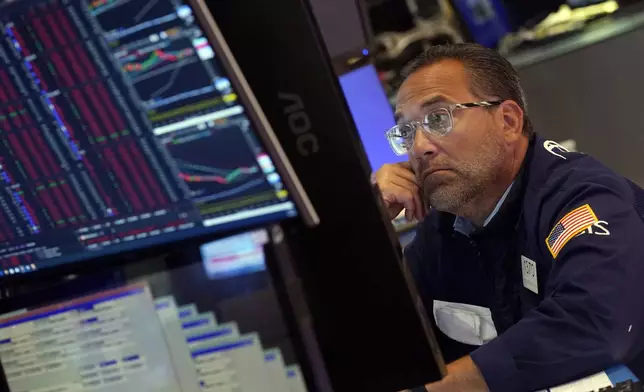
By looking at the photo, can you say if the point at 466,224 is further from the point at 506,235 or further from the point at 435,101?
the point at 435,101

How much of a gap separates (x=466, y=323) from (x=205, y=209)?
24.0 inches

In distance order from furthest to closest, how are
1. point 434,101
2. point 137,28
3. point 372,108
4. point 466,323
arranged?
1. point 372,108
2. point 434,101
3. point 466,323
4. point 137,28

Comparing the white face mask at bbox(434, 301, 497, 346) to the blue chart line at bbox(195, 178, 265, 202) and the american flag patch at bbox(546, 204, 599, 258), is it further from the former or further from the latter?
the blue chart line at bbox(195, 178, 265, 202)

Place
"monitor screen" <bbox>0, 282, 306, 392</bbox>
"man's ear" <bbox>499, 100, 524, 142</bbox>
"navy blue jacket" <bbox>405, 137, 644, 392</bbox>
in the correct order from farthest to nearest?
1. "man's ear" <bbox>499, 100, 524, 142</bbox>
2. "navy blue jacket" <bbox>405, 137, 644, 392</bbox>
3. "monitor screen" <bbox>0, 282, 306, 392</bbox>

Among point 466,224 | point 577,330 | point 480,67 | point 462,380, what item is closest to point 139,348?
point 462,380

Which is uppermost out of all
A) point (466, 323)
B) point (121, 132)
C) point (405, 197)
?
point (121, 132)

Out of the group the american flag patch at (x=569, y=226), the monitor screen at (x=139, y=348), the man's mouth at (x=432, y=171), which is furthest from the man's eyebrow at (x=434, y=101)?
the monitor screen at (x=139, y=348)

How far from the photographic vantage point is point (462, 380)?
785 millimetres

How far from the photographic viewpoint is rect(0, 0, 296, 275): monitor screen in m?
0.60

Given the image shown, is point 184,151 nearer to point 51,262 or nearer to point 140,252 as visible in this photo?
point 140,252

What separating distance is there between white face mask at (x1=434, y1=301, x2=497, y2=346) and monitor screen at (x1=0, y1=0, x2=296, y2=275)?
561 millimetres

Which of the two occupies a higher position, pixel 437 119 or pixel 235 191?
pixel 235 191

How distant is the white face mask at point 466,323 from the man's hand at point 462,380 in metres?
0.24

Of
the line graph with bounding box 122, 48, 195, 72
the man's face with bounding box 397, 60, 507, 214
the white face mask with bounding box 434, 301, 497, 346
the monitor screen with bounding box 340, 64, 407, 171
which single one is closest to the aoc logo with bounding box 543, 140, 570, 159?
the man's face with bounding box 397, 60, 507, 214
